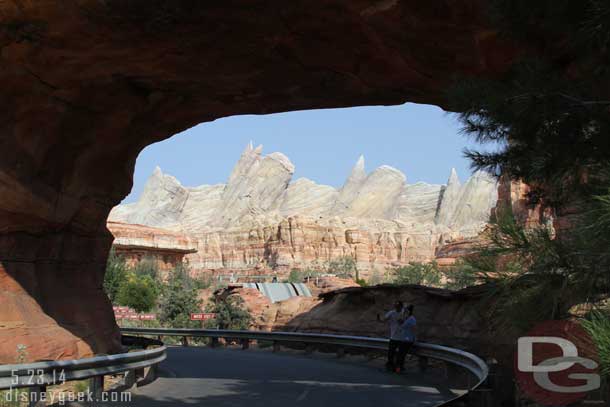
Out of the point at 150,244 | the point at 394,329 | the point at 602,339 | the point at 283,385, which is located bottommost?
the point at 283,385

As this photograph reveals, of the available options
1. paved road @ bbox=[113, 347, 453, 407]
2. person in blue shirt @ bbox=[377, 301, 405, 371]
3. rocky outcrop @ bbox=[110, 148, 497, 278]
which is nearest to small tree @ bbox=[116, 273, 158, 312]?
paved road @ bbox=[113, 347, 453, 407]

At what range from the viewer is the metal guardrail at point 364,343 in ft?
35.4

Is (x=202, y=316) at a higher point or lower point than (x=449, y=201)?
lower

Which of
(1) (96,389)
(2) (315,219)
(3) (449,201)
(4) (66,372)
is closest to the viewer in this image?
(4) (66,372)

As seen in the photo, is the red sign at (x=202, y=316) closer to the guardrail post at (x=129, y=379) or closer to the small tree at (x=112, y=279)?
the small tree at (x=112, y=279)

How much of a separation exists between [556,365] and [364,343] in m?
10.7

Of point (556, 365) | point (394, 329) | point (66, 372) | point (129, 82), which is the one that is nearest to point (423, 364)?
point (394, 329)

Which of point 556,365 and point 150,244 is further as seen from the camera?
point 150,244

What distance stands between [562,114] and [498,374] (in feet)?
10.9

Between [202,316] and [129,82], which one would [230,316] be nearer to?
[202,316]

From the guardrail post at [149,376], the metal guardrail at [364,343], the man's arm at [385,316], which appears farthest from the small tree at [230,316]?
the guardrail post at [149,376]

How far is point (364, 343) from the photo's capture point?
55.2 feet

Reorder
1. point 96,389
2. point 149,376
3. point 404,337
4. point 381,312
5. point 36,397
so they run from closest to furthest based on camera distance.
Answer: point 36,397 → point 96,389 → point 149,376 → point 404,337 → point 381,312

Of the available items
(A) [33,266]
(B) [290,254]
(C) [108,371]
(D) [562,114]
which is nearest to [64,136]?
(A) [33,266]
